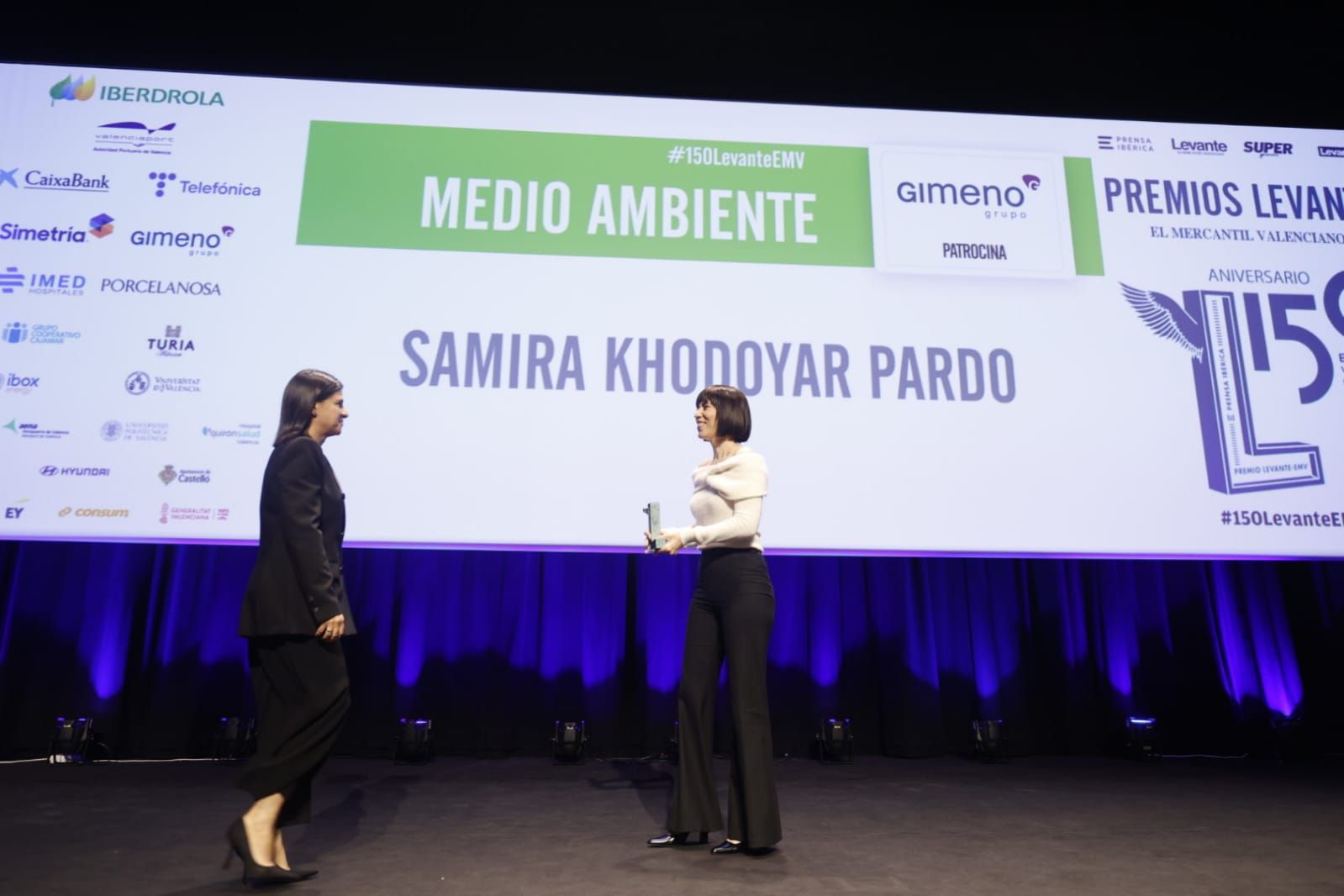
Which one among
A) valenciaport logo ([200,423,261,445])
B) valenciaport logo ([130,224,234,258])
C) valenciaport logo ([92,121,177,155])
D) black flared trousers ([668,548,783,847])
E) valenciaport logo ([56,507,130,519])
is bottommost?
black flared trousers ([668,548,783,847])

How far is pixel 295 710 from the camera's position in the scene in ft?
6.50

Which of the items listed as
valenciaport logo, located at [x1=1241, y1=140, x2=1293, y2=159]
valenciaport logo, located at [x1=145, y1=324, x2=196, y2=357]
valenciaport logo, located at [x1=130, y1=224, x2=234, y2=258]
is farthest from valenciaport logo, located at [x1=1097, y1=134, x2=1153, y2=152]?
valenciaport logo, located at [x1=145, y1=324, x2=196, y2=357]

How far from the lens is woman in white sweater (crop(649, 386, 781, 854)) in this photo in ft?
7.42

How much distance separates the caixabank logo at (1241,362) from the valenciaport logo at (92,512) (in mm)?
4323

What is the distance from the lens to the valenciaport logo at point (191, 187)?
363 centimetres

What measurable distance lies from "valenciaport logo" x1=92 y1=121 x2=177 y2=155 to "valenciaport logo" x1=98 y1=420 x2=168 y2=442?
122 cm

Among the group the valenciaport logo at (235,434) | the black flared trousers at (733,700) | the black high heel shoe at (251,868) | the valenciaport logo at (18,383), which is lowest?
the black high heel shoe at (251,868)

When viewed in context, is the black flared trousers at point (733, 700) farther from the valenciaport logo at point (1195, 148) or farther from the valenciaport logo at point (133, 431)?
the valenciaport logo at point (1195, 148)

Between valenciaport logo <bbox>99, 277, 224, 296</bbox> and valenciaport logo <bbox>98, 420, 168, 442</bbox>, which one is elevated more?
valenciaport logo <bbox>99, 277, 224, 296</bbox>

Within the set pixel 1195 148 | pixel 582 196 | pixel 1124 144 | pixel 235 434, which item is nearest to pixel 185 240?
pixel 235 434

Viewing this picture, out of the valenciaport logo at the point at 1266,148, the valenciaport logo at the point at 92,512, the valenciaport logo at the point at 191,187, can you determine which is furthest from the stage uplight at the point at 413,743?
the valenciaport logo at the point at 1266,148

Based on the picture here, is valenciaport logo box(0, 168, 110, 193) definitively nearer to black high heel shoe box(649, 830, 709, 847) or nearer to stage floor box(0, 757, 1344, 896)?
stage floor box(0, 757, 1344, 896)

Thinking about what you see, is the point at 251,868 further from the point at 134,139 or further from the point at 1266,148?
the point at 1266,148

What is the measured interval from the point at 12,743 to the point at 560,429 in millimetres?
3030
